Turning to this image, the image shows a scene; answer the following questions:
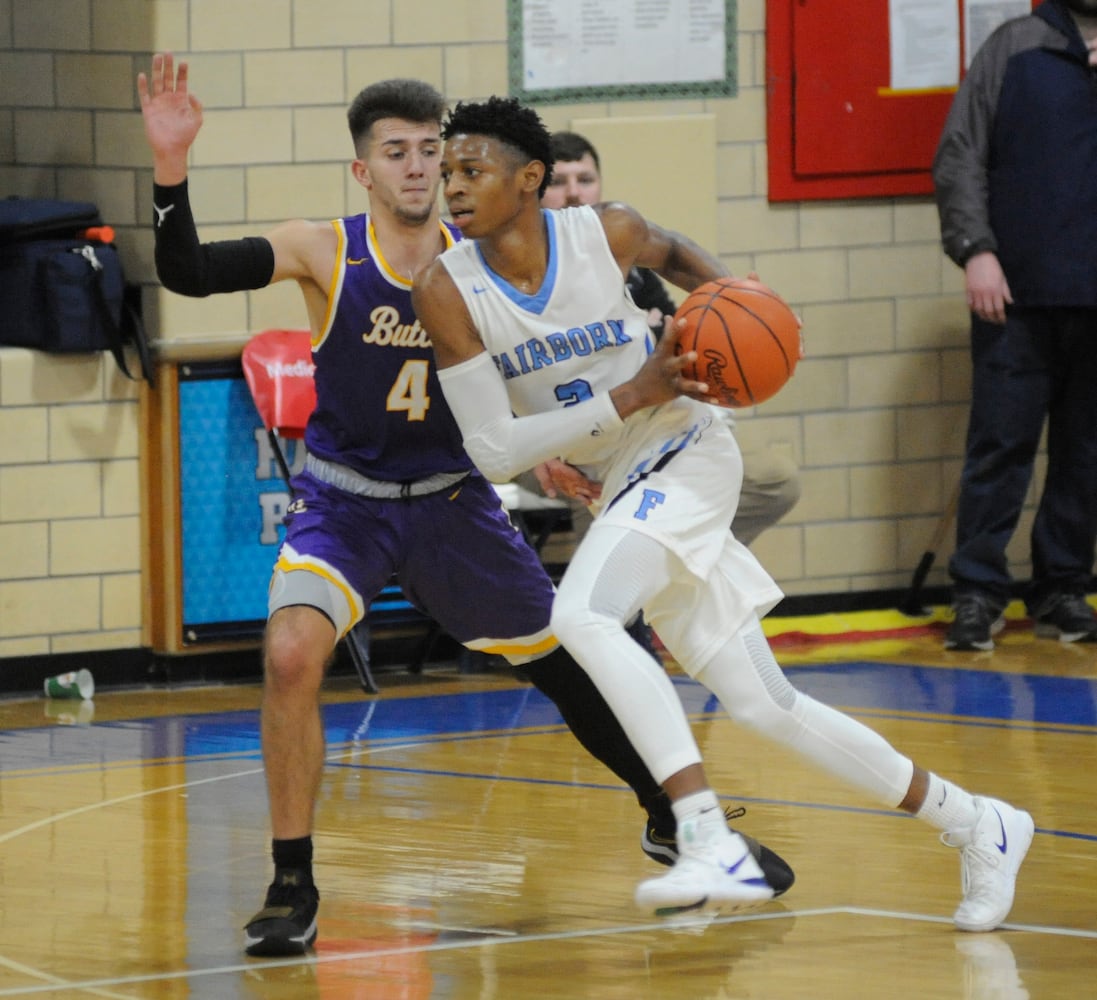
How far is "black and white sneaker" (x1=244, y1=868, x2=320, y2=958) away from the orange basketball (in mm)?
1253

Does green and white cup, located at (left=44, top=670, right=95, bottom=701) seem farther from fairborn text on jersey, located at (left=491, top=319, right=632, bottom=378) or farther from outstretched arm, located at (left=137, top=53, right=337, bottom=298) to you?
fairborn text on jersey, located at (left=491, top=319, right=632, bottom=378)

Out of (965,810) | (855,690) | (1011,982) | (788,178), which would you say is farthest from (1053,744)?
(788,178)

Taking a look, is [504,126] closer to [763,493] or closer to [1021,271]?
[763,493]

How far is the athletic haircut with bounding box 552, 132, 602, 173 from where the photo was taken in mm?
7102

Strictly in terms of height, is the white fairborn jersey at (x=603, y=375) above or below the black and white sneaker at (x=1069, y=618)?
above

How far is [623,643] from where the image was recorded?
394 cm

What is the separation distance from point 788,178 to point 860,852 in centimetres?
Result: 409

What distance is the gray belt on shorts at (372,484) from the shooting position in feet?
14.8

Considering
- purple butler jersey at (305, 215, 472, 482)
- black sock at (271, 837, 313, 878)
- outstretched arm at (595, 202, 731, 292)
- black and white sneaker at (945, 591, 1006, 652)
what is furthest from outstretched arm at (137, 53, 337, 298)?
black and white sneaker at (945, 591, 1006, 652)

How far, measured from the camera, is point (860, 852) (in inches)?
193

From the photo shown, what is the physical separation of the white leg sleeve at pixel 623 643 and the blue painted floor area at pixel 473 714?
2593 mm

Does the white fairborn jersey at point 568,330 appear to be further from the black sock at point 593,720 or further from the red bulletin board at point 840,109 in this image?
the red bulletin board at point 840,109

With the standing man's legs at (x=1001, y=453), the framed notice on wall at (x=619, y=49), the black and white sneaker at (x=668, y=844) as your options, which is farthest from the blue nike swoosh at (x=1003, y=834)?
the framed notice on wall at (x=619, y=49)

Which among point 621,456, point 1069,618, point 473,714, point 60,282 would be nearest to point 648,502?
point 621,456
